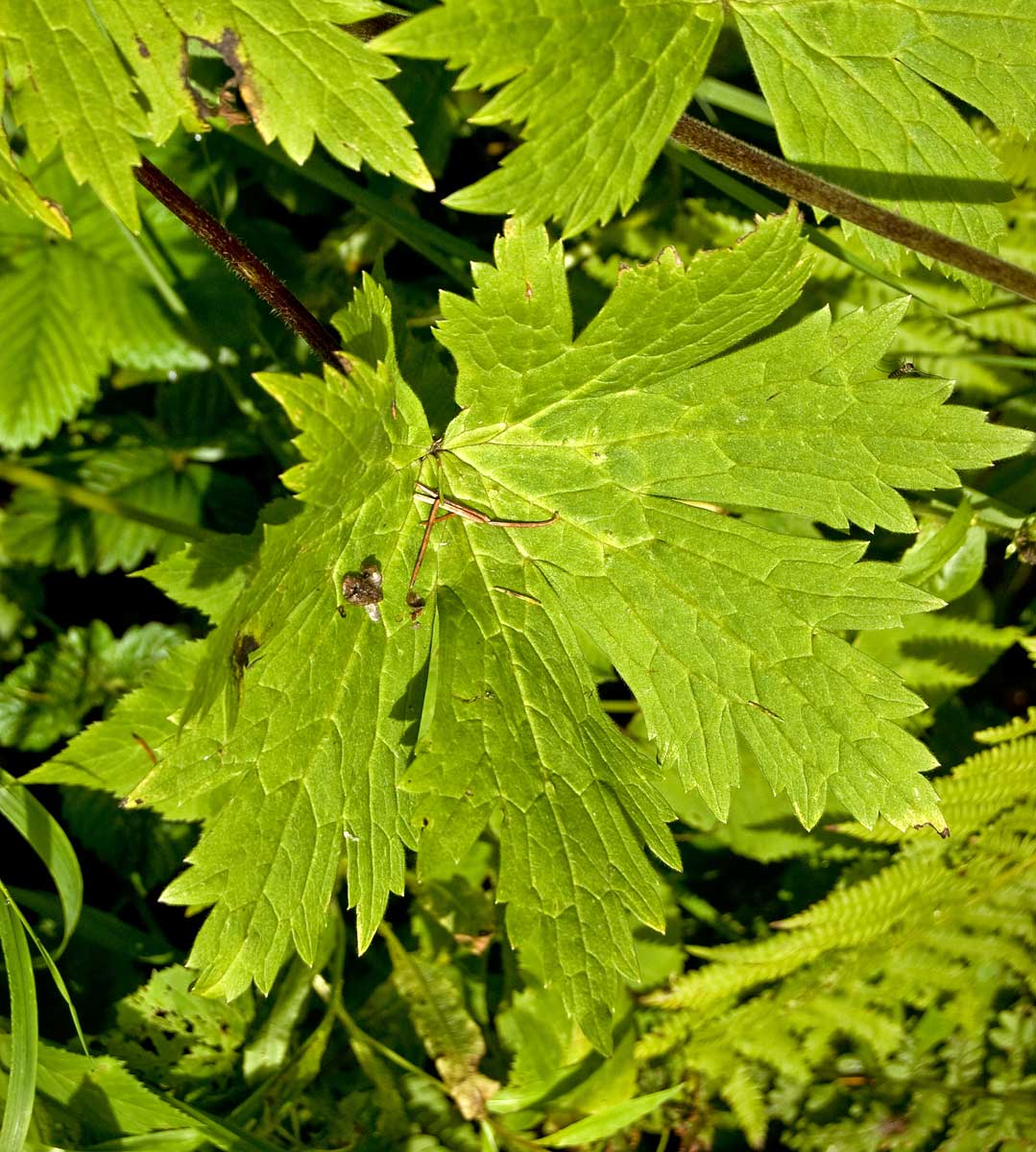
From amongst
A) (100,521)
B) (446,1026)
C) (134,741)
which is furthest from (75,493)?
(446,1026)

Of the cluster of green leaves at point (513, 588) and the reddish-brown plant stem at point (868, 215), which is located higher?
the reddish-brown plant stem at point (868, 215)

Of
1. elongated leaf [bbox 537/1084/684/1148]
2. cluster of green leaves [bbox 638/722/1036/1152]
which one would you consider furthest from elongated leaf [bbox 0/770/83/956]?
cluster of green leaves [bbox 638/722/1036/1152]

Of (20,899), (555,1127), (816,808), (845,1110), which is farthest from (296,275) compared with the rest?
(845,1110)

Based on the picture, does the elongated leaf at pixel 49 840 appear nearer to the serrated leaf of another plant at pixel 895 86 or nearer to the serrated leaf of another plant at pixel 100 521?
the serrated leaf of another plant at pixel 100 521

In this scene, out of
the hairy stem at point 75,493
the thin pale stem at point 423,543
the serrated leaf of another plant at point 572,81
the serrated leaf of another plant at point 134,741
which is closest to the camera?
the serrated leaf of another plant at point 572,81

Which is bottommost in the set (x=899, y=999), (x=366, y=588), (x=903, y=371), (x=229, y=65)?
(x=899, y=999)

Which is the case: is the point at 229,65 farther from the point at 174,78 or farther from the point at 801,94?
the point at 801,94

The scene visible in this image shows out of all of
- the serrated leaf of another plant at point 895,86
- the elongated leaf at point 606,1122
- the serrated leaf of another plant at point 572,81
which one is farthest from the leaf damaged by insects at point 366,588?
the elongated leaf at point 606,1122
